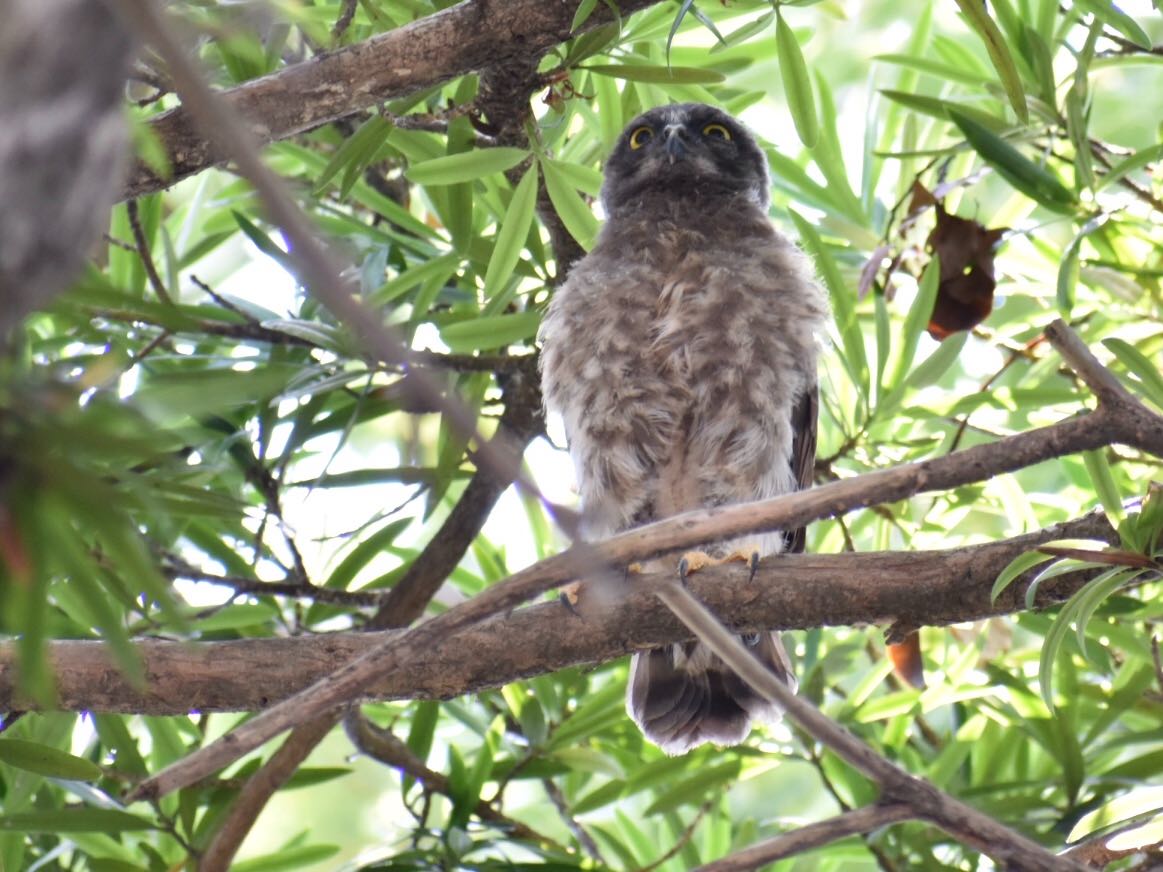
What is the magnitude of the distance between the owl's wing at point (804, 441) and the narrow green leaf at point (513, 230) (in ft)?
3.37

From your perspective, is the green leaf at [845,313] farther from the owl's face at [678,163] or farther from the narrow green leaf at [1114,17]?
the narrow green leaf at [1114,17]

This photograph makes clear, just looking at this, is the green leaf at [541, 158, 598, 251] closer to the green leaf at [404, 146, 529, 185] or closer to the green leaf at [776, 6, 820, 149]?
the green leaf at [404, 146, 529, 185]

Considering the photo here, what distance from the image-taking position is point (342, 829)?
6.19 meters

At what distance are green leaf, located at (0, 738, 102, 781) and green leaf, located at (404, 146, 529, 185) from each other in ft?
4.85

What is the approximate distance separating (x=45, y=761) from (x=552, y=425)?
182cm

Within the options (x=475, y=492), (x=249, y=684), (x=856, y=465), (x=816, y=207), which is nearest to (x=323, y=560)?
(x=475, y=492)

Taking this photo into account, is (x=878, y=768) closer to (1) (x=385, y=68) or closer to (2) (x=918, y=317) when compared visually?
(1) (x=385, y=68)

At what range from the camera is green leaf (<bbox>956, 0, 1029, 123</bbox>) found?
95.5 inches

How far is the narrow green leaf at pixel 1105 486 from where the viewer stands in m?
2.61

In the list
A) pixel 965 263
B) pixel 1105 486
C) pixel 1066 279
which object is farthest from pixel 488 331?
pixel 1105 486

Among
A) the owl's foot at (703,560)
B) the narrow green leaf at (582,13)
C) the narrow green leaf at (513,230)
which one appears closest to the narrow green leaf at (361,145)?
the narrow green leaf at (513,230)

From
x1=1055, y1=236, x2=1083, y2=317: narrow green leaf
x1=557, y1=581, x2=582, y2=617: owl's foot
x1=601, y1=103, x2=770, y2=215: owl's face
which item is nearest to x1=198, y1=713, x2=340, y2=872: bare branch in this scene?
x1=557, y1=581, x2=582, y2=617: owl's foot

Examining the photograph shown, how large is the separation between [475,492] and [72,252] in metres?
2.85

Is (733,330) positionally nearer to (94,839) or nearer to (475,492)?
(475,492)
